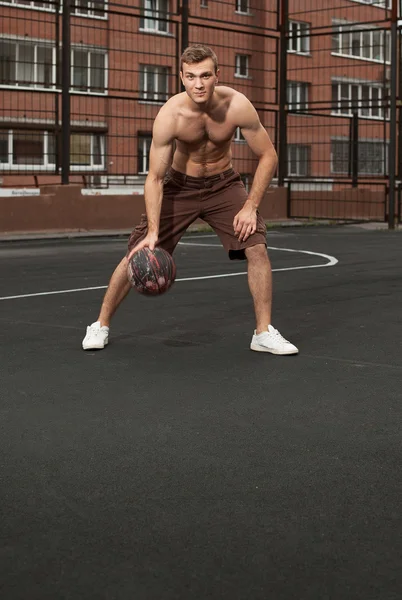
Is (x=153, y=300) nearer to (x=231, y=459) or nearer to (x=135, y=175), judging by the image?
(x=231, y=459)

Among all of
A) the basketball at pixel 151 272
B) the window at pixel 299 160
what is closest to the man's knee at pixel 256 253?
the basketball at pixel 151 272

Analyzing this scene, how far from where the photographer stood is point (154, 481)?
4254mm

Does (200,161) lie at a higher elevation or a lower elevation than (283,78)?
lower

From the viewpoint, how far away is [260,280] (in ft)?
24.3

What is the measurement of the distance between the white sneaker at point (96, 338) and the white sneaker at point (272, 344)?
0.95 meters

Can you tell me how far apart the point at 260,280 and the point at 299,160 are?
19.2m

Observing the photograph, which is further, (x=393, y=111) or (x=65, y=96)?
(x=393, y=111)

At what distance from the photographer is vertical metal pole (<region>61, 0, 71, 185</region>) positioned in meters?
19.9

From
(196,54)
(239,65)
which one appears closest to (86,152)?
(239,65)

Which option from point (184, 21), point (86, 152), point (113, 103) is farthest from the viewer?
point (113, 103)

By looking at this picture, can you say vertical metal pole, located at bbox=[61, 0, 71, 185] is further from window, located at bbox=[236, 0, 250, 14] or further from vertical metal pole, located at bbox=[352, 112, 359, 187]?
vertical metal pole, located at bbox=[352, 112, 359, 187]

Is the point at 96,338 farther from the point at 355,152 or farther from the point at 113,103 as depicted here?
the point at 355,152

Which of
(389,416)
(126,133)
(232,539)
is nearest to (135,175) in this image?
(126,133)

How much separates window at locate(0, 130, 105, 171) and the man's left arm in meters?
13.4
